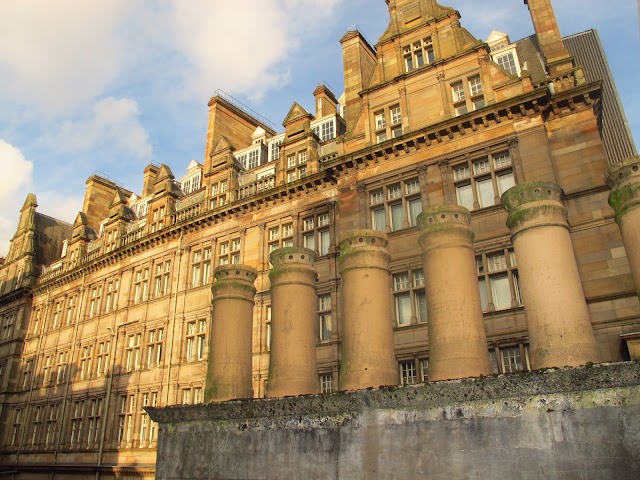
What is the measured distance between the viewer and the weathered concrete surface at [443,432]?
24.8 feet

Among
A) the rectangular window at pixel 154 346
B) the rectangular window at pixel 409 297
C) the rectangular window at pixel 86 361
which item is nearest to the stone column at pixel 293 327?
the rectangular window at pixel 409 297

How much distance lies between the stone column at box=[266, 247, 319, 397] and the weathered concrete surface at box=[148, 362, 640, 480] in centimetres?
89

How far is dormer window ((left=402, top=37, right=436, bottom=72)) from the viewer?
2211 cm

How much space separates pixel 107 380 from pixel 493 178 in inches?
923

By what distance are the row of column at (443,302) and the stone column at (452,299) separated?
2 cm

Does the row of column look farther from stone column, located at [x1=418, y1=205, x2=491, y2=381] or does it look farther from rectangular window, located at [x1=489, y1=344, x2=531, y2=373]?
rectangular window, located at [x1=489, y1=344, x2=531, y2=373]

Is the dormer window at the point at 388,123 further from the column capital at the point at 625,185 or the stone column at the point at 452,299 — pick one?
the column capital at the point at 625,185

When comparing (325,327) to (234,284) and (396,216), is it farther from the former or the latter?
(234,284)

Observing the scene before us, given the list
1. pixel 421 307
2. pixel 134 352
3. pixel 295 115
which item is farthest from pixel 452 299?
pixel 134 352

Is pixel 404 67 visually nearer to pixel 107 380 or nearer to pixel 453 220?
pixel 453 220

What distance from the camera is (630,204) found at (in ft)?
30.7

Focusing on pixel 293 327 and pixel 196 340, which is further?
pixel 196 340

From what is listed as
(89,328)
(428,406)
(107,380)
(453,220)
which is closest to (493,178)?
(453,220)

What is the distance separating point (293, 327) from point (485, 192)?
10.6 meters
